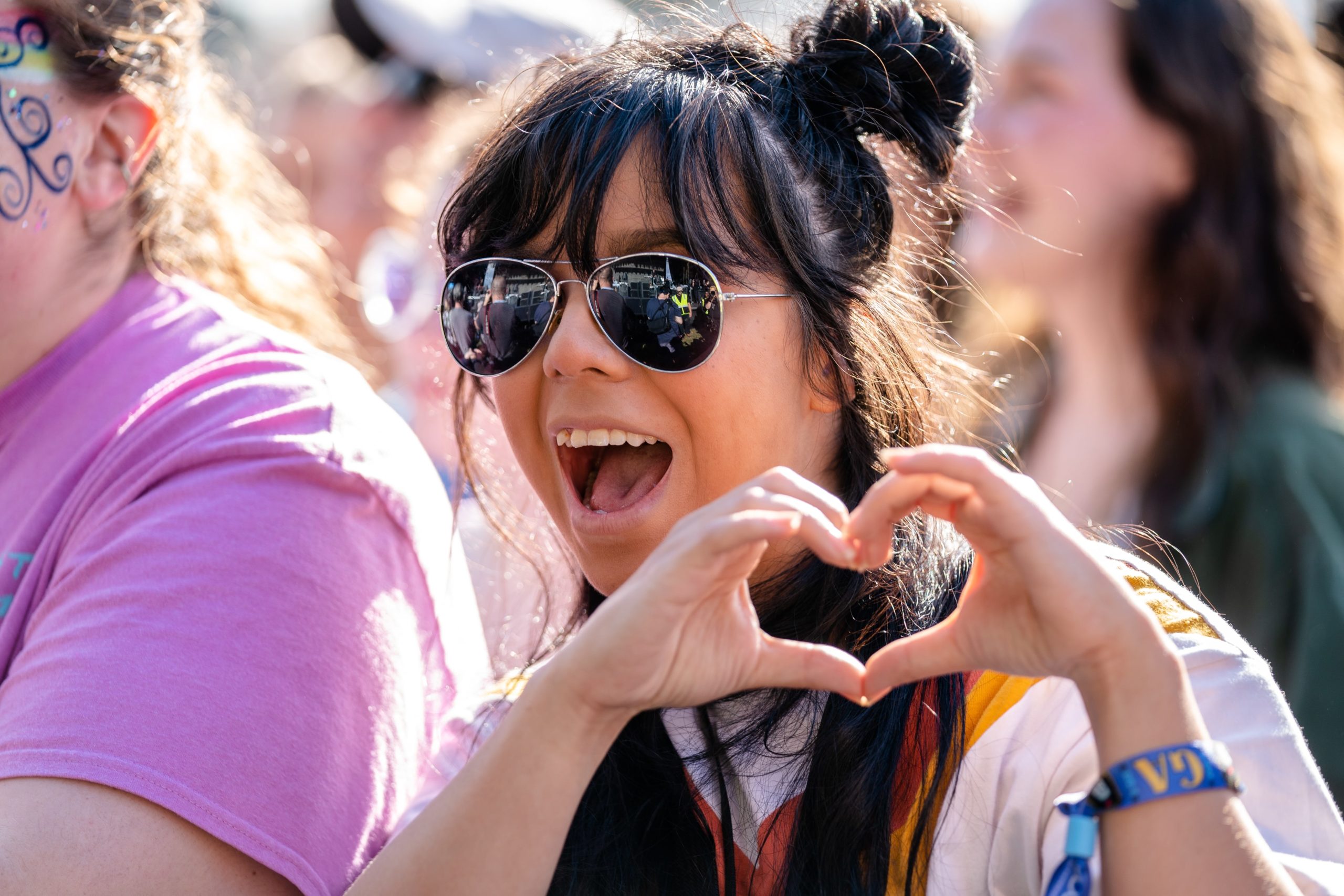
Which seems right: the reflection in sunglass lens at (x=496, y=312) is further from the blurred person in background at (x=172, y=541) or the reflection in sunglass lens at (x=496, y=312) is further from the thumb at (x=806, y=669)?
the thumb at (x=806, y=669)

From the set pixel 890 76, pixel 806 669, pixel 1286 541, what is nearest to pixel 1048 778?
pixel 806 669

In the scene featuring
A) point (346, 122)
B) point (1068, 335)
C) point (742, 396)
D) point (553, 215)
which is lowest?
point (346, 122)

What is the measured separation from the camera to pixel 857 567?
4.33ft

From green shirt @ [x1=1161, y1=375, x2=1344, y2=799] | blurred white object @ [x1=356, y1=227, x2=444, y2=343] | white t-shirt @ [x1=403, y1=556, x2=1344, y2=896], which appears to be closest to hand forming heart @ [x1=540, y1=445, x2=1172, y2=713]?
white t-shirt @ [x1=403, y1=556, x2=1344, y2=896]

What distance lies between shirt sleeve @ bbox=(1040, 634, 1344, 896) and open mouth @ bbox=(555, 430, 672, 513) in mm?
668

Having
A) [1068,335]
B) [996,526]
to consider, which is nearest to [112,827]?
[996,526]

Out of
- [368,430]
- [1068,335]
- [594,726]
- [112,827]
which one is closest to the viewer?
[594,726]

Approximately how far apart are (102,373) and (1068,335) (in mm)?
2618

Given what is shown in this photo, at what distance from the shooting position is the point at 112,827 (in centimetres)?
156

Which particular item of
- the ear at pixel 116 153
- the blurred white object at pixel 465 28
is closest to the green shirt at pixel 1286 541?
the ear at pixel 116 153

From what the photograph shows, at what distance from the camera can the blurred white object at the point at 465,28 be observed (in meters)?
5.10

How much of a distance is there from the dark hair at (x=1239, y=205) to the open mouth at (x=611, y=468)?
5.80 feet

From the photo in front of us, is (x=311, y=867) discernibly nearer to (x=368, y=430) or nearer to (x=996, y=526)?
(x=368, y=430)

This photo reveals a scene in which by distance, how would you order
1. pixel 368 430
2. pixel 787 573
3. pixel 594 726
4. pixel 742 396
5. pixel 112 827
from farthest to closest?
1. pixel 368 430
2. pixel 787 573
3. pixel 742 396
4. pixel 112 827
5. pixel 594 726
